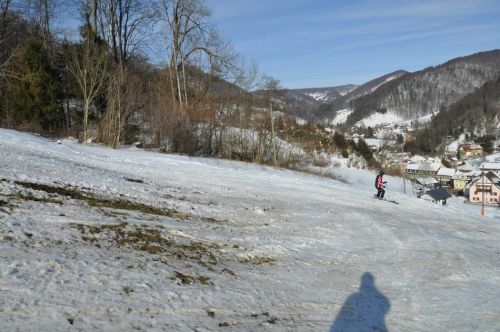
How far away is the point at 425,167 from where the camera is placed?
113 m

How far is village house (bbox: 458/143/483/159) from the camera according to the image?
162 metres

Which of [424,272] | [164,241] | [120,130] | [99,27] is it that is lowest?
[424,272]

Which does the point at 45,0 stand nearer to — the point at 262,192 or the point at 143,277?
the point at 262,192

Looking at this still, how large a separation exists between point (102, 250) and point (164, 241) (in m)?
1.20

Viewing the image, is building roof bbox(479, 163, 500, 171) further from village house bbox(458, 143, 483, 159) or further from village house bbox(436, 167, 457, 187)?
village house bbox(458, 143, 483, 159)

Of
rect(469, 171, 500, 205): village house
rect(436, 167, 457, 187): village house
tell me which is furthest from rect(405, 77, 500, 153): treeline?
rect(469, 171, 500, 205): village house

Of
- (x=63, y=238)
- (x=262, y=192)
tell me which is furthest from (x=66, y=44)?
(x=63, y=238)

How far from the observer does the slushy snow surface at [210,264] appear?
14.2 feet

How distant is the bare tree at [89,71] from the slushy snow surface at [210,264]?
1308 centimetres

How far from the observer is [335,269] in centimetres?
718

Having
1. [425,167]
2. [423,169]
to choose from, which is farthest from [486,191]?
[425,167]

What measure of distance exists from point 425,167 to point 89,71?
352ft

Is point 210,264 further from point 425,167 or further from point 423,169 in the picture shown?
point 425,167

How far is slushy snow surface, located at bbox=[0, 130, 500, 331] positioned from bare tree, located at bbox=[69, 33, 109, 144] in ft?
42.9
